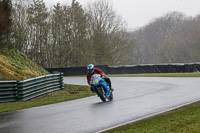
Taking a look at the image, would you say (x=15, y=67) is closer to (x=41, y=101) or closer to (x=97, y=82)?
(x=41, y=101)

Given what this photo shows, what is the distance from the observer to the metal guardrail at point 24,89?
1543cm

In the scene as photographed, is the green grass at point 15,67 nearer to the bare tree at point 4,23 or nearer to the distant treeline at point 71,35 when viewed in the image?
the bare tree at point 4,23

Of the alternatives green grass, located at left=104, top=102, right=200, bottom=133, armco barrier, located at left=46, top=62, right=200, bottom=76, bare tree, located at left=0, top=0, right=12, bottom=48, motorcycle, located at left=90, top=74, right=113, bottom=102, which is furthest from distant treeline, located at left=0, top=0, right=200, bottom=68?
green grass, located at left=104, top=102, right=200, bottom=133

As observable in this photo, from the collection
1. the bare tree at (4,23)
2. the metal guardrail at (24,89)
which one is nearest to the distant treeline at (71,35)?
the bare tree at (4,23)

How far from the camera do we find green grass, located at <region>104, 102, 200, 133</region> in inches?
267

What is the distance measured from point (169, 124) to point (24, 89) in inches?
401

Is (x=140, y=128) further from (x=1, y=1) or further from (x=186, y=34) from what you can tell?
(x=186, y=34)

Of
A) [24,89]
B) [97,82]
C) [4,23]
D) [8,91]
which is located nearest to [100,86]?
[97,82]

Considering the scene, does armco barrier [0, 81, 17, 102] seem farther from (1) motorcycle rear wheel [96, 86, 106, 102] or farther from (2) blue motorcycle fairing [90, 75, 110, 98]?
(1) motorcycle rear wheel [96, 86, 106, 102]

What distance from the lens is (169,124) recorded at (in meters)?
7.40

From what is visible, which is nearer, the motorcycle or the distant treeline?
the motorcycle

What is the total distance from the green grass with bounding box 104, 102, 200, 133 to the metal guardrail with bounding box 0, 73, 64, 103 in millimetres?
8911

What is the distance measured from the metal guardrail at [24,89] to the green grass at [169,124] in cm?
891

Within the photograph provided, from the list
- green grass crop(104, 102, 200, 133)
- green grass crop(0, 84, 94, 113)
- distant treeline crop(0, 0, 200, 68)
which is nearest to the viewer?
green grass crop(104, 102, 200, 133)
